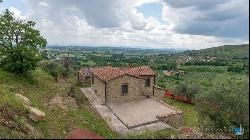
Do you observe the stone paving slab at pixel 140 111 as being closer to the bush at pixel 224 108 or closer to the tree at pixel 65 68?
the bush at pixel 224 108

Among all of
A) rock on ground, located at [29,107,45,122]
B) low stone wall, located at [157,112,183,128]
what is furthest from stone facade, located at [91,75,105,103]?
rock on ground, located at [29,107,45,122]

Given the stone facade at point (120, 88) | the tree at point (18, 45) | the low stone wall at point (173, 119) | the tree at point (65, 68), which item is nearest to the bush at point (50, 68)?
the tree at point (65, 68)

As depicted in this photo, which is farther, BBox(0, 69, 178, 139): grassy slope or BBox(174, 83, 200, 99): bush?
BBox(174, 83, 200, 99): bush

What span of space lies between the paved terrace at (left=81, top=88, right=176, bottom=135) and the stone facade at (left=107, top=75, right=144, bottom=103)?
3.16 ft

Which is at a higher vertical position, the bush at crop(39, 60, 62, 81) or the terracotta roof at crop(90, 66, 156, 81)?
the terracotta roof at crop(90, 66, 156, 81)

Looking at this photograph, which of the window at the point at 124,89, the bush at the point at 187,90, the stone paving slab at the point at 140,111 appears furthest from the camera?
the bush at the point at 187,90

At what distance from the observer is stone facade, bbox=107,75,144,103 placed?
3325 cm

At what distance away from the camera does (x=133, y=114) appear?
28.5 meters

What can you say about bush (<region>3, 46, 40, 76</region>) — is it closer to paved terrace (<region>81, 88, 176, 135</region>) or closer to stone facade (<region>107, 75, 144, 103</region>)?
paved terrace (<region>81, 88, 176, 135</region>)

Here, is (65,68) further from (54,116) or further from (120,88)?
(54,116)

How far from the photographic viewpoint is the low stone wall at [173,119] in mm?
26636

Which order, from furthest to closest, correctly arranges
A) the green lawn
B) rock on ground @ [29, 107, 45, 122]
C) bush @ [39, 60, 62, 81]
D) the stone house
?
bush @ [39, 60, 62, 81] → the green lawn → the stone house → rock on ground @ [29, 107, 45, 122]

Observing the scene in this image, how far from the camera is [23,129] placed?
19531 millimetres

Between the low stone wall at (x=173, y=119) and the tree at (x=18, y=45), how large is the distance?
2013cm
